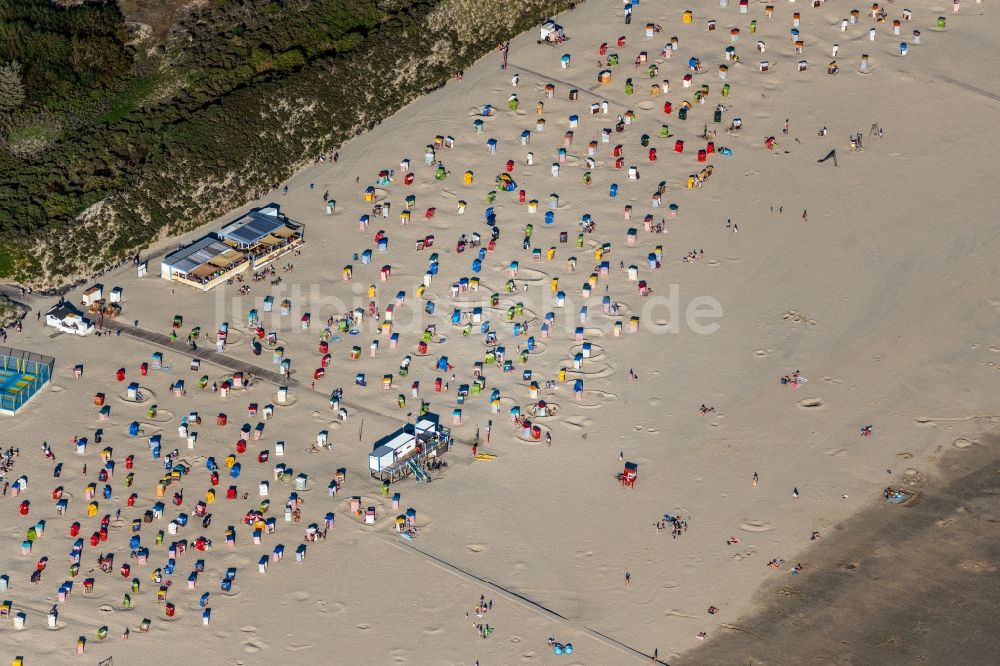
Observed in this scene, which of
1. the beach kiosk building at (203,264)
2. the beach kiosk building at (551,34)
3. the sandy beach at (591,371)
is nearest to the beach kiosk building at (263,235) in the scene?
the beach kiosk building at (203,264)

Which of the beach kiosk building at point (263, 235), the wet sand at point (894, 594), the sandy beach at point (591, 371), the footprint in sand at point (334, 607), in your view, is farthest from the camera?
the beach kiosk building at point (263, 235)

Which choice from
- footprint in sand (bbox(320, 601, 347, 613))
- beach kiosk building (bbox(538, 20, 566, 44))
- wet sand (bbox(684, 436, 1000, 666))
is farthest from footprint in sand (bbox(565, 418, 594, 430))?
beach kiosk building (bbox(538, 20, 566, 44))

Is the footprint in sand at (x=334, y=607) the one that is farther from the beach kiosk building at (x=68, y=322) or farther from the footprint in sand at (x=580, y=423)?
the beach kiosk building at (x=68, y=322)

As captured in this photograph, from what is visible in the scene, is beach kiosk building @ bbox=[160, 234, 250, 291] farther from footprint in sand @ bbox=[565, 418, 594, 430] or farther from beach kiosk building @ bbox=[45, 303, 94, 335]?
footprint in sand @ bbox=[565, 418, 594, 430]

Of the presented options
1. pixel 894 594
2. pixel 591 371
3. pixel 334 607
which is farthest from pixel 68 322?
pixel 894 594

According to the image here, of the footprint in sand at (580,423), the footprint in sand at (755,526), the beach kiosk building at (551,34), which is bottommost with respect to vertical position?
the footprint in sand at (580,423)

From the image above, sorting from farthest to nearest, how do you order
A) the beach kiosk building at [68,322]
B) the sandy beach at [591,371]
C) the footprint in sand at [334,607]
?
the beach kiosk building at [68,322]
the sandy beach at [591,371]
the footprint in sand at [334,607]

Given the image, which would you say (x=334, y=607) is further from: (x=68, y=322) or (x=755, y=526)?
(x=68, y=322)
